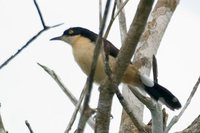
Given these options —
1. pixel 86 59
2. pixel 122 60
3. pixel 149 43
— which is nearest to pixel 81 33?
pixel 86 59

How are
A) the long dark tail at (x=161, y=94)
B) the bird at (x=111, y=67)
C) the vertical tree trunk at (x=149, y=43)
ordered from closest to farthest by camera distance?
1. the long dark tail at (x=161, y=94)
2. the bird at (x=111, y=67)
3. the vertical tree trunk at (x=149, y=43)

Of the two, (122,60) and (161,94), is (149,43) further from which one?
(122,60)

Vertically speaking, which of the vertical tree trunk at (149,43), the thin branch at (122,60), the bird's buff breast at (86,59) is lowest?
the vertical tree trunk at (149,43)

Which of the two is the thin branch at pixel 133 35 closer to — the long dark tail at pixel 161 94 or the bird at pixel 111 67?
the bird at pixel 111 67

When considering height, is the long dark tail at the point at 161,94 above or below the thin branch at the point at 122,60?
below

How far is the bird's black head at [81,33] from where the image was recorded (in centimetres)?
584

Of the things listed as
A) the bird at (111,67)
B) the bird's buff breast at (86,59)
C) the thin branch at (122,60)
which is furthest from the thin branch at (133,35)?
the bird's buff breast at (86,59)

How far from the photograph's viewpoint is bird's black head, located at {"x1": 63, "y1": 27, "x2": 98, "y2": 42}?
19.2 ft

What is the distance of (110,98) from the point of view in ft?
11.8

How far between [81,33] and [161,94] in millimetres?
1316

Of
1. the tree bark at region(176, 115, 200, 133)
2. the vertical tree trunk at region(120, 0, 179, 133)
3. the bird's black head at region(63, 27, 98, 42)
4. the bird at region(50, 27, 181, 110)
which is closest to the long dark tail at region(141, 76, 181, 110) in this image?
the bird at region(50, 27, 181, 110)

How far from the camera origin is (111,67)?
4.77m

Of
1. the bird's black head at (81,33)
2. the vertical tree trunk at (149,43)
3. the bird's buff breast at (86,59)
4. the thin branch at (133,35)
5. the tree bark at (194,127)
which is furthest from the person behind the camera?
the vertical tree trunk at (149,43)

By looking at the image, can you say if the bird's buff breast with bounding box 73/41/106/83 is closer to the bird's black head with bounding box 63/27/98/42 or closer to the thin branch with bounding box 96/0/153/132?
the bird's black head with bounding box 63/27/98/42
